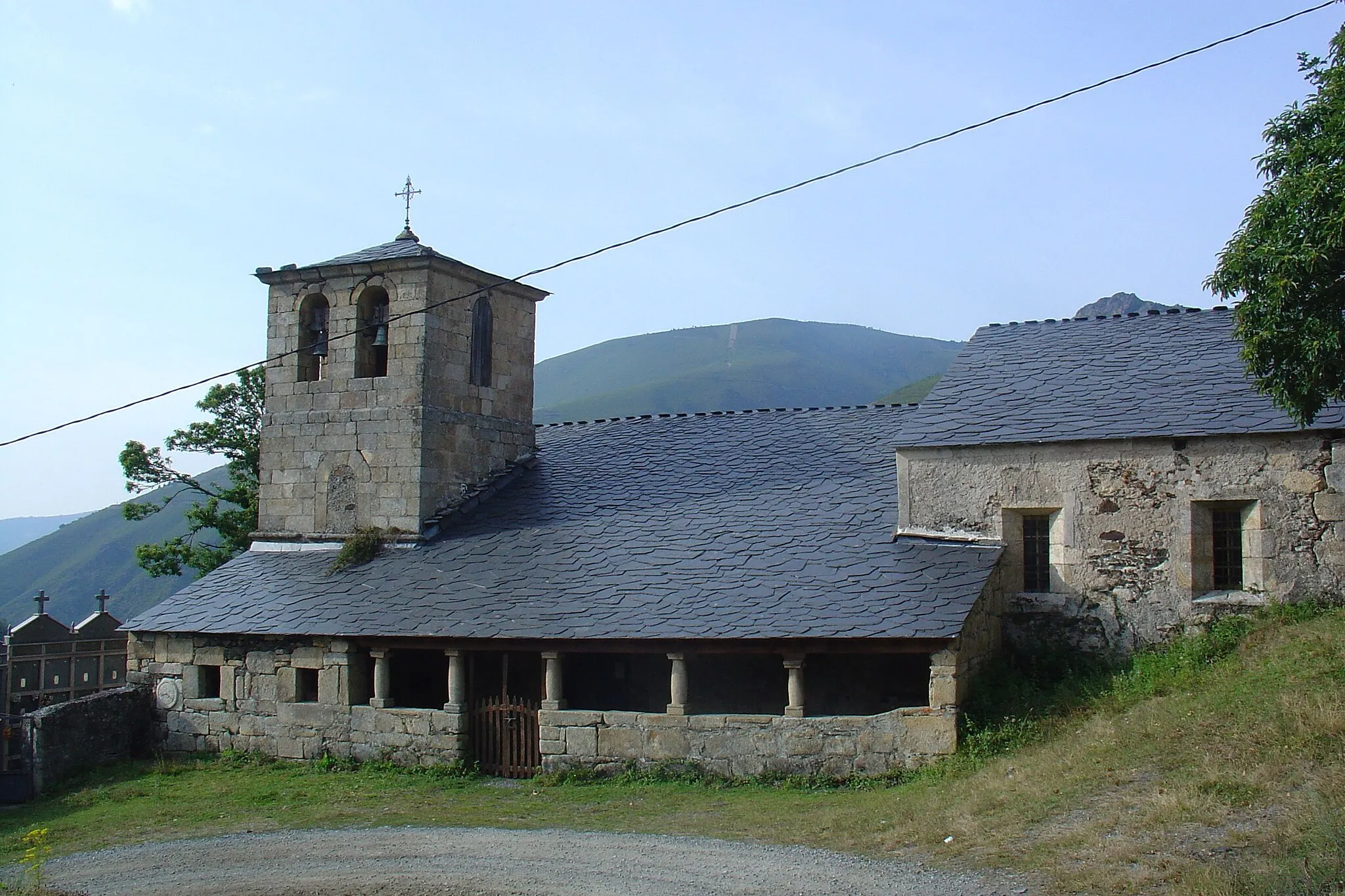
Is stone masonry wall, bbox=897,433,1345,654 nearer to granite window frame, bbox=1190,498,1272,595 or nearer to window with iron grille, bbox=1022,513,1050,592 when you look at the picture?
granite window frame, bbox=1190,498,1272,595

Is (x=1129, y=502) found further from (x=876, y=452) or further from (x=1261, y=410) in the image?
(x=876, y=452)

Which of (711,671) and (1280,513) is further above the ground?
(1280,513)

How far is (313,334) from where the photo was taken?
65.2 ft

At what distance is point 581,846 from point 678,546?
5922 mm

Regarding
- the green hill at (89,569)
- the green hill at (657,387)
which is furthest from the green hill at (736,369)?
the green hill at (89,569)

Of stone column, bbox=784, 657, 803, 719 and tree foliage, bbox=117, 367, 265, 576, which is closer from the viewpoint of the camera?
stone column, bbox=784, 657, 803, 719

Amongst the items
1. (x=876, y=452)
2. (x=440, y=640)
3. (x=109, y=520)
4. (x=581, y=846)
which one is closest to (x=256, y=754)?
(x=440, y=640)

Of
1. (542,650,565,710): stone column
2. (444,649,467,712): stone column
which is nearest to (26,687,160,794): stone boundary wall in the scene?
(444,649,467,712): stone column

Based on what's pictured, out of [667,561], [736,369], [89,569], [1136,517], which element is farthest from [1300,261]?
[736,369]

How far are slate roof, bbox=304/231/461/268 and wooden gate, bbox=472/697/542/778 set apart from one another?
812 centimetres

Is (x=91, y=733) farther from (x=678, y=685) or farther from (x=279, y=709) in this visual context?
(x=678, y=685)

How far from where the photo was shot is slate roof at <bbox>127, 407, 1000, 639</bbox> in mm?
13391

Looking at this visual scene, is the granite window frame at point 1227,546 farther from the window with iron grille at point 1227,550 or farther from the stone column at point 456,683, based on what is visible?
the stone column at point 456,683

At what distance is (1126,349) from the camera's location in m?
16.4
